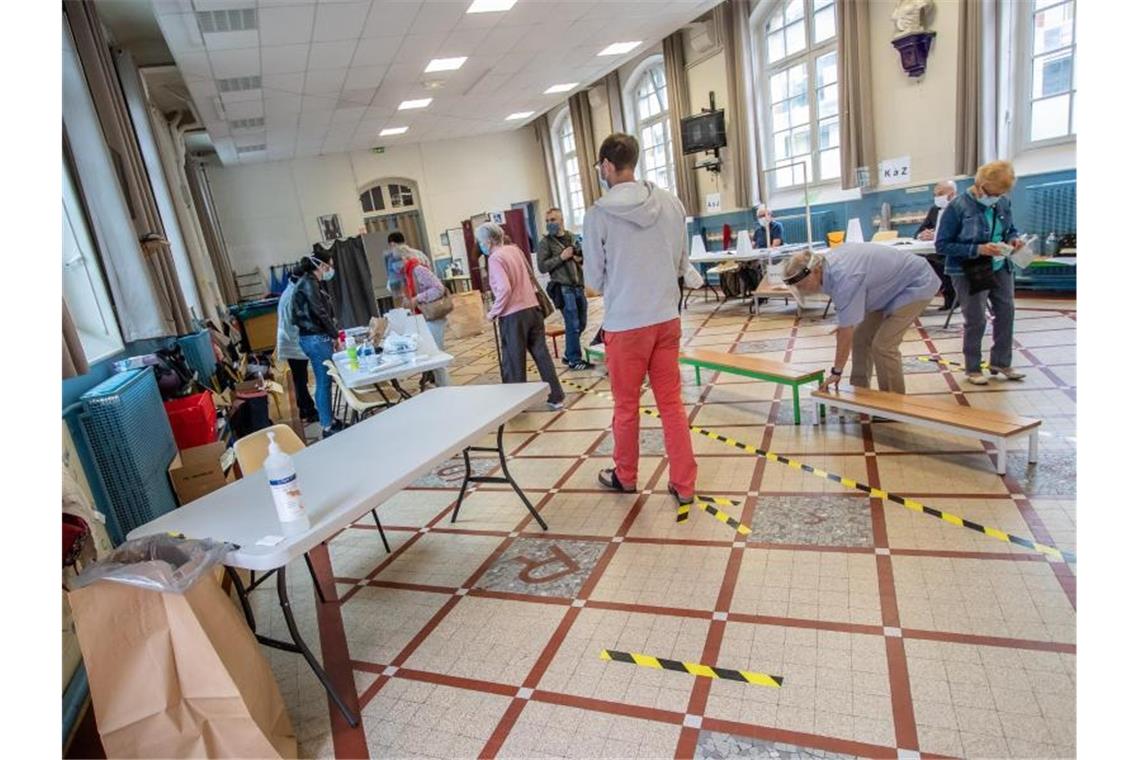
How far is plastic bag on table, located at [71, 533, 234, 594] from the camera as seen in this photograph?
1.37 meters

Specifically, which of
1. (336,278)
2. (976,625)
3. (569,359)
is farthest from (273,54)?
(976,625)

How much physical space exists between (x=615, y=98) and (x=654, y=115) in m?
0.88

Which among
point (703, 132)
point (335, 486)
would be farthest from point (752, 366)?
point (703, 132)

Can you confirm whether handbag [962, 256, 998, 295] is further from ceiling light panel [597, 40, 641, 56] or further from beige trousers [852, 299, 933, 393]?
ceiling light panel [597, 40, 641, 56]

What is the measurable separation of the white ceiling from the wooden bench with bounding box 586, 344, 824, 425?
4.26 metres

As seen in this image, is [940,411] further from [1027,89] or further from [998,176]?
[1027,89]

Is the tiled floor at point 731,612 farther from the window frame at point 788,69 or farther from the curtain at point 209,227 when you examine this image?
the curtain at point 209,227

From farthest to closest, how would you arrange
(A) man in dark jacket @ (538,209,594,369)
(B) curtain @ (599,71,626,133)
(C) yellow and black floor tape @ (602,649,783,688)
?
(B) curtain @ (599,71,626,133) → (A) man in dark jacket @ (538,209,594,369) → (C) yellow and black floor tape @ (602,649,783,688)

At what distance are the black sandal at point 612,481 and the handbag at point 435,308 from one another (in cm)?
305

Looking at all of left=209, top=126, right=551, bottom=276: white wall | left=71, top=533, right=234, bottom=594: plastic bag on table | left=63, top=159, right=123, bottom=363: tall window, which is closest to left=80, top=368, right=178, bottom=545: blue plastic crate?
left=63, top=159, right=123, bottom=363: tall window

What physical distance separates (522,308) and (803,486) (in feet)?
7.55

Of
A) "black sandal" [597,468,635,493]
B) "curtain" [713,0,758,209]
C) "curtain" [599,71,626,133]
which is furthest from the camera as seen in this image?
"curtain" [599,71,626,133]

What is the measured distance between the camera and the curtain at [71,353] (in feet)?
7.37

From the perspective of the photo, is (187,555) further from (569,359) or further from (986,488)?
(569,359)
